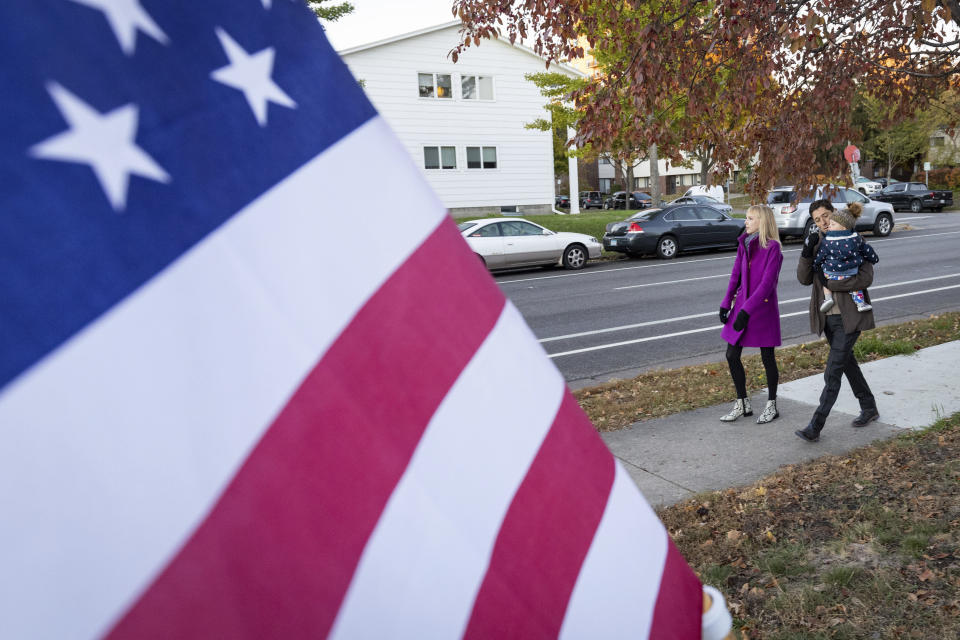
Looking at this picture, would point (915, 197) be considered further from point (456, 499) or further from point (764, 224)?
point (456, 499)

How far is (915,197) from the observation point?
127 feet

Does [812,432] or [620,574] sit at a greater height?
[620,574]

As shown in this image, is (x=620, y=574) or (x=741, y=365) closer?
(x=620, y=574)

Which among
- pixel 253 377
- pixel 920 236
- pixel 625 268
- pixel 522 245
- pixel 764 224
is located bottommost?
pixel 920 236

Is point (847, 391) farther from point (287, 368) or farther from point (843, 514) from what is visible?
point (287, 368)

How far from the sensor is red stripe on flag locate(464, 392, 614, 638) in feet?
4.01

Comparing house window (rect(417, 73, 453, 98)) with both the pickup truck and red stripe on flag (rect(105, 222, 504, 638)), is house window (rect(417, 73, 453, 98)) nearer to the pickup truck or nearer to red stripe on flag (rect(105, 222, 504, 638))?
the pickup truck

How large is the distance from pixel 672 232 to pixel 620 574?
2041 cm

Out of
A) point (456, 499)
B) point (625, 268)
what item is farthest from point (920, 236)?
point (456, 499)

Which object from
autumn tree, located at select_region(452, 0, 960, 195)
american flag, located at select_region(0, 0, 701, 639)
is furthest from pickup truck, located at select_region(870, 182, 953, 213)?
american flag, located at select_region(0, 0, 701, 639)

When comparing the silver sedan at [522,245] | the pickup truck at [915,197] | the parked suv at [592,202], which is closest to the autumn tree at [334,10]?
the silver sedan at [522,245]

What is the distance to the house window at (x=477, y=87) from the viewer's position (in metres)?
35.7

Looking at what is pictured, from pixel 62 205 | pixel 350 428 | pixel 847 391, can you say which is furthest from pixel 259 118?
pixel 847 391

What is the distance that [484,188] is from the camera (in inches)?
1432
